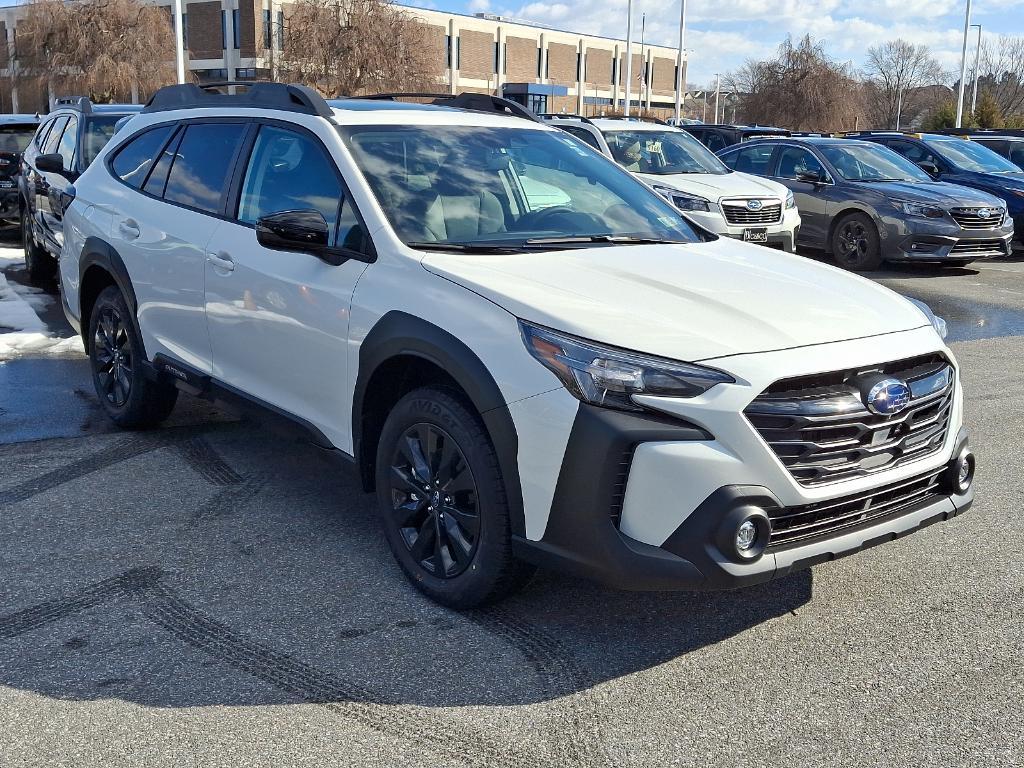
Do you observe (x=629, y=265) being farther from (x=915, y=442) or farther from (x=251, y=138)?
(x=251, y=138)

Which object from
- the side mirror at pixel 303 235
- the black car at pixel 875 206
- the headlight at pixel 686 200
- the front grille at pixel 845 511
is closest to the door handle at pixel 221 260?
the side mirror at pixel 303 235

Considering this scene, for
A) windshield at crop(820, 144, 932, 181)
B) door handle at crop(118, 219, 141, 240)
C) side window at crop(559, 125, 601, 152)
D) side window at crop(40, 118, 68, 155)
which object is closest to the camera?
door handle at crop(118, 219, 141, 240)

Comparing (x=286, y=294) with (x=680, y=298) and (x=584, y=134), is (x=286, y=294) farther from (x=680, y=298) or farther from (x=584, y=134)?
(x=584, y=134)

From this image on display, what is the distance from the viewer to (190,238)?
16.7 ft

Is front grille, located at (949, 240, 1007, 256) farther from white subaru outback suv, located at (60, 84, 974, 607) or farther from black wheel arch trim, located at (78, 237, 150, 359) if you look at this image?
black wheel arch trim, located at (78, 237, 150, 359)

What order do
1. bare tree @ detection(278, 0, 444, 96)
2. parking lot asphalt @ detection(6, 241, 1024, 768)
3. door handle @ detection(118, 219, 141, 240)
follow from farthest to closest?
bare tree @ detection(278, 0, 444, 96) → door handle @ detection(118, 219, 141, 240) → parking lot asphalt @ detection(6, 241, 1024, 768)

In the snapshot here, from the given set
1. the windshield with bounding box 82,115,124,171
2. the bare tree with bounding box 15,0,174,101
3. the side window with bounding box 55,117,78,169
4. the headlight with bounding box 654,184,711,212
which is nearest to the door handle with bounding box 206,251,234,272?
the windshield with bounding box 82,115,124,171

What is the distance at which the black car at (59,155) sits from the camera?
9836 millimetres

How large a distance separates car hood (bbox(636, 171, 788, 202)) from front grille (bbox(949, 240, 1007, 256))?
7.26 feet

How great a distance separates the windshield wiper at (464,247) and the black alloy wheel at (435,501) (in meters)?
0.69

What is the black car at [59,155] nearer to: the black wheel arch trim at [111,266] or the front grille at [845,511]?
the black wheel arch trim at [111,266]

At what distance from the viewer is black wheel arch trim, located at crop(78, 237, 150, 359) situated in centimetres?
569

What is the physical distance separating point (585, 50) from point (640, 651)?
95.6 meters

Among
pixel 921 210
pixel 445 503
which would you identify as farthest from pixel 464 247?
pixel 921 210
